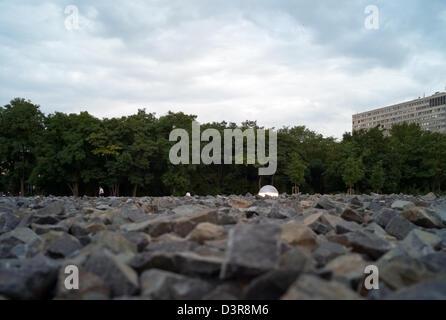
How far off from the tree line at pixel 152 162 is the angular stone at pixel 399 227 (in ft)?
110

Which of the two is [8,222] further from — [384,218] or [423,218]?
[423,218]

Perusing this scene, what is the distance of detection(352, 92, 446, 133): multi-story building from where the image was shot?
134 meters

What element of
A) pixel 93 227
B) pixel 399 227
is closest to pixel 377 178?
pixel 399 227

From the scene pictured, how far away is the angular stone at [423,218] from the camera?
10.3 feet

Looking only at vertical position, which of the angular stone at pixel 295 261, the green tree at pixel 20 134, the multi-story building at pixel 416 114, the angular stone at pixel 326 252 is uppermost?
the multi-story building at pixel 416 114

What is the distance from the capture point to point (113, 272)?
163 centimetres

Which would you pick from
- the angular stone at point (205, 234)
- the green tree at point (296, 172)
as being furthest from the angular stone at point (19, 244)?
the green tree at point (296, 172)

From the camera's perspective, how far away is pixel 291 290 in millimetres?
1370

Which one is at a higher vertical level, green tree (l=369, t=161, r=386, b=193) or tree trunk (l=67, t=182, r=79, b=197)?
green tree (l=369, t=161, r=386, b=193)

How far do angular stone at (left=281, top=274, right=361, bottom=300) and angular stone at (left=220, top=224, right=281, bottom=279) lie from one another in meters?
0.16

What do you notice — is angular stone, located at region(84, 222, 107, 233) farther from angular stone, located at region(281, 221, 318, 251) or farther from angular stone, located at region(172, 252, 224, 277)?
angular stone, located at region(281, 221, 318, 251)

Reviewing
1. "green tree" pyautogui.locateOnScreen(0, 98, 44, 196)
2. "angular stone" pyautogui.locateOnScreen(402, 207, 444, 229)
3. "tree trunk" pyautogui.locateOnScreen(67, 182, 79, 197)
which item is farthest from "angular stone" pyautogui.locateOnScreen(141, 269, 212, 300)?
"green tree" pyautogui.locateOnScreen(0, 98, 44, 196)

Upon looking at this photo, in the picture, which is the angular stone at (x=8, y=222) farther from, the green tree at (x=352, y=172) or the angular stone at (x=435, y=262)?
the green tree at (x=352, y=172)
